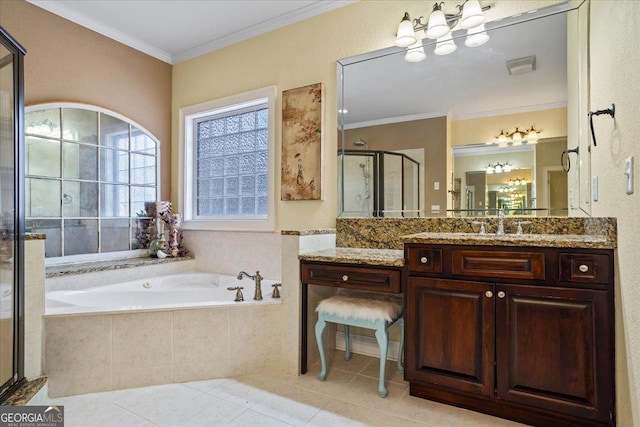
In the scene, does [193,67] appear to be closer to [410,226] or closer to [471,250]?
[410,226]

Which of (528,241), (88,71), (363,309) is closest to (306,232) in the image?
(363,309)

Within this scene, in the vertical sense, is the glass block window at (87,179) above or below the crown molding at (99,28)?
below

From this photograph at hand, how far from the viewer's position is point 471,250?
5.53 ft

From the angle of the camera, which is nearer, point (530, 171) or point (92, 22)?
point (530, 171)

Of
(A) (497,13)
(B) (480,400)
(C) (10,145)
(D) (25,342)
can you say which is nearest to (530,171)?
(A) (497,13)

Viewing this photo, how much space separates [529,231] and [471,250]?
61 cm

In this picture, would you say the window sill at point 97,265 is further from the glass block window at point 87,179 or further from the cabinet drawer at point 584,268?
the cabinet drawer at point 584,268

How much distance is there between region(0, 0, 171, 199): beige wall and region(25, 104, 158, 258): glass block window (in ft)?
0.36

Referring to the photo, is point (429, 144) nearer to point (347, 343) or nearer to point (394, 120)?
point (394, 120)

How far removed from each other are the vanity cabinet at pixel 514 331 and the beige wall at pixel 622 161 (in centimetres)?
9

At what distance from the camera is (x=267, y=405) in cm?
185

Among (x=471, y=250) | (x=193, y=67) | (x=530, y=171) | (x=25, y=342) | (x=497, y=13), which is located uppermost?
(x=193, y=67)

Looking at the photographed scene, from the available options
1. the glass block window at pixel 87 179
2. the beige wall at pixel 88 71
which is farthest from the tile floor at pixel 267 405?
the beige wall at pixel 88 71

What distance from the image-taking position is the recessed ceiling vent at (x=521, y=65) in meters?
2.05
